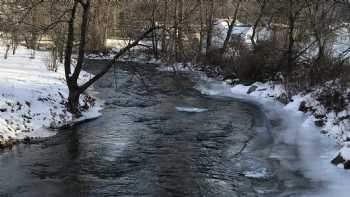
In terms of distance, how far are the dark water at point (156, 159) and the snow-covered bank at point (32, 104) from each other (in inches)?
27.5

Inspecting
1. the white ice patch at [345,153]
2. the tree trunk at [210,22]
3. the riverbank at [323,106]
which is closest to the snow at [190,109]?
the riverbank at [323,106]

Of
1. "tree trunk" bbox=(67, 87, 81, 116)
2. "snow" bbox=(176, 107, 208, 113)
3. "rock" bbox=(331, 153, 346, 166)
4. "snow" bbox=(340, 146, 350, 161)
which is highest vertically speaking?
"tree trunk" bbox=(67, 87, 81, 116)

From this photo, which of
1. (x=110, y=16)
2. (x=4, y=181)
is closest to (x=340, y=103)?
(x=4, y=181)

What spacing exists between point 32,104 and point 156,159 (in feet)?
18.0

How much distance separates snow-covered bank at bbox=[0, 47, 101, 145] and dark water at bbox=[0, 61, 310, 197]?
0.70m

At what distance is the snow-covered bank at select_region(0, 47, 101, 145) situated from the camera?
15.1 meters

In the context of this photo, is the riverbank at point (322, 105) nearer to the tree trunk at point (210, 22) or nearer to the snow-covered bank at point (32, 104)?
the snow-covered bank at point (32, 104)

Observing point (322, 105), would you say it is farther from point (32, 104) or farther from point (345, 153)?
point (32, 104)

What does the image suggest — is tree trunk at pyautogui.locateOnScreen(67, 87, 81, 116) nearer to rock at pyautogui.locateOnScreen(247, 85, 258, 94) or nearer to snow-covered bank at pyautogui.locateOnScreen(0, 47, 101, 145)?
snow-covered bank at pyautogui.locateOnScreen(0, 47, 101, 145)

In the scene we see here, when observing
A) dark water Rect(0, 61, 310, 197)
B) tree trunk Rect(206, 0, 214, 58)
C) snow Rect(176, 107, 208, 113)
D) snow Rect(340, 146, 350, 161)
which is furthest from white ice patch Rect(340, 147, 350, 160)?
tree trunk Rect(206, 0, 214, 58)

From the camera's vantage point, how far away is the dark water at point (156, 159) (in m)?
11.2

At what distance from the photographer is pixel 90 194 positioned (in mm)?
10719

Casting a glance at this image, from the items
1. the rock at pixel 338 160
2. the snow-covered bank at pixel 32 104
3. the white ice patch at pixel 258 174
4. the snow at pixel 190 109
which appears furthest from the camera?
the snow at pixel 190 109

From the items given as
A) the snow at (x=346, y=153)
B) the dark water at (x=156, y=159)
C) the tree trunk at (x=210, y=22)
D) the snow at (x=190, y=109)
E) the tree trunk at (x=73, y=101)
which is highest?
the tree trunk at (x=210, y=22)
